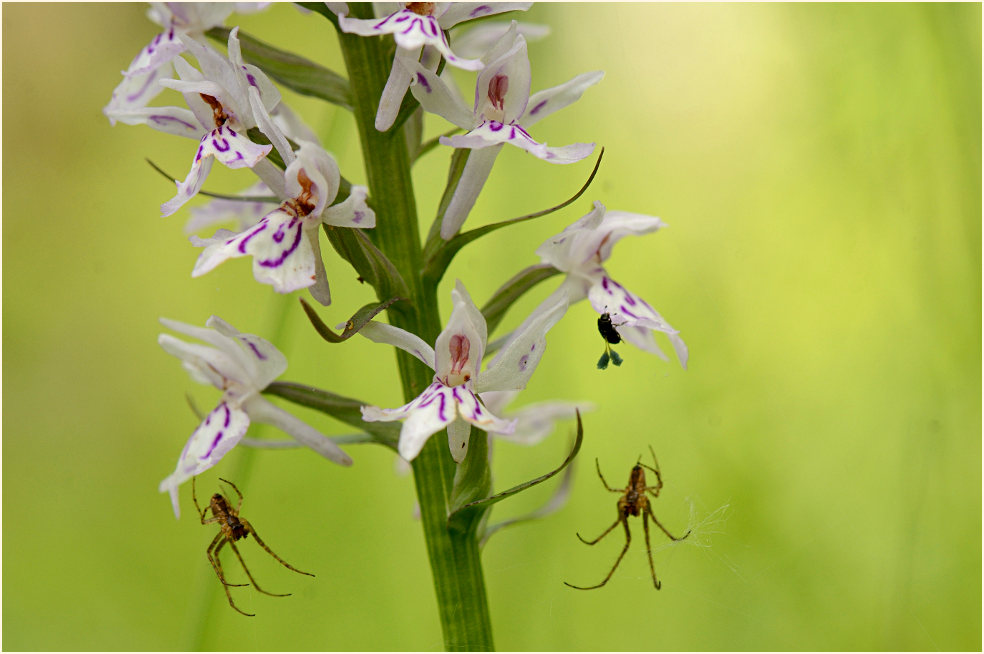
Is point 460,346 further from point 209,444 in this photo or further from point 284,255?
point 209,444

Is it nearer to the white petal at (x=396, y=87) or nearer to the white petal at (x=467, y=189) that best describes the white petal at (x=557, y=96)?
the white petal at (x=467, y=189)

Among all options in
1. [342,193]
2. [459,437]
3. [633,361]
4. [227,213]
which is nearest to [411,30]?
[342,193]

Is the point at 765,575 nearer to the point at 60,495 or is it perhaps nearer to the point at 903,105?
the point at 903,105

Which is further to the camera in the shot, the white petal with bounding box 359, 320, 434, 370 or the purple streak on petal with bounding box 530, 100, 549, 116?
the purple streak on petal with bounding box 530, 100, 549, 116

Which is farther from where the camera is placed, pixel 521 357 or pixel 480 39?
pixel 480 39

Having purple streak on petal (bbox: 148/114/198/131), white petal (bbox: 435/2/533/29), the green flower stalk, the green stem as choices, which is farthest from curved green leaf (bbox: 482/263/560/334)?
purple streak on petal (bbox: 148/114/198/131)

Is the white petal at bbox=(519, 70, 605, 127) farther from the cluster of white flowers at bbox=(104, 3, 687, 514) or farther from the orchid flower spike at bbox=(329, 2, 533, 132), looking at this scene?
the orchid flower spike at bbox=(329, 2, 533, 132)

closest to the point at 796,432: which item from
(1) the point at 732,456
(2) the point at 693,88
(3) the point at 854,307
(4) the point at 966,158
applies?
(1) the point at 732,456
